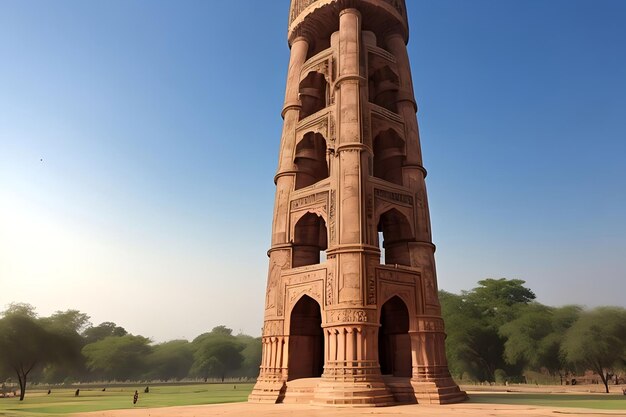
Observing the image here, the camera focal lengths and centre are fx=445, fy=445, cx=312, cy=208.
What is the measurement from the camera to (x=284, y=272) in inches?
884

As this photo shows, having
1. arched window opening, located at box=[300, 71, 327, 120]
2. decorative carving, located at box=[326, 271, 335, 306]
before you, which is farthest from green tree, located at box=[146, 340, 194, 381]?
Result: decorative carving, located at box=[326, 271, 335, 306]

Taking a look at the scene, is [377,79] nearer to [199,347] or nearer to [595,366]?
[595,366]

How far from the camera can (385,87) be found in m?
27.5

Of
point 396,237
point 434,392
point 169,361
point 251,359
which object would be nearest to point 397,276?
point 396,237

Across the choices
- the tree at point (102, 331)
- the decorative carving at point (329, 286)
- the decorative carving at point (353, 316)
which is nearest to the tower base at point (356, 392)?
the decorative carving at point (353, 316)

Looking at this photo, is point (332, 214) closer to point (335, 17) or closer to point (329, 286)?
point (329, 286)

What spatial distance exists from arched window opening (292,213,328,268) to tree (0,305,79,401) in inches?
1195

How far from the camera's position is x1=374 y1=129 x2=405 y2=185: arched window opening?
25797mm

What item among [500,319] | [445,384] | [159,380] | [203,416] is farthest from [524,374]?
[159,380]

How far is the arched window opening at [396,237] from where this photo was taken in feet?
77.2

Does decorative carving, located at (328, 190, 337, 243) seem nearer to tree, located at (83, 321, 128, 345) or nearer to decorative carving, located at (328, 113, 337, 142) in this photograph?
decorative carving, located at (328, 113, 337, 142)

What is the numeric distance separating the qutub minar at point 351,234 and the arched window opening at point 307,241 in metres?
0.06

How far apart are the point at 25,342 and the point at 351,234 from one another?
38.0 meters

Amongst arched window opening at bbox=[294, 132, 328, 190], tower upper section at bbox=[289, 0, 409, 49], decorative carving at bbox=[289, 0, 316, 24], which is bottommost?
arched window opening at bbox=[294, 132, 328, 190]
